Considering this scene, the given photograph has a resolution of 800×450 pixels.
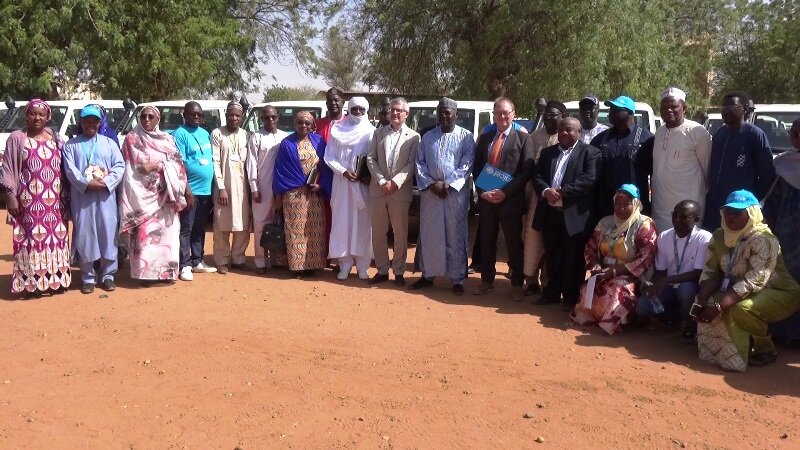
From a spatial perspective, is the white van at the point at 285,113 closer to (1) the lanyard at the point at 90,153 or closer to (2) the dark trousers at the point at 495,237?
(1) the lanyard at the point at 90,153

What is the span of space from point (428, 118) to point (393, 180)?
316 cm

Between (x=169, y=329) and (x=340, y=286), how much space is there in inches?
73.5

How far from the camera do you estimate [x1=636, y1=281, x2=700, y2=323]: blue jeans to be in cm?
550

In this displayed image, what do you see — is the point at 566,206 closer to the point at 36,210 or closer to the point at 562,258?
the point at 562,258

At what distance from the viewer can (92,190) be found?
6.66 m

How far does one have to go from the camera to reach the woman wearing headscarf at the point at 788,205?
541 cm

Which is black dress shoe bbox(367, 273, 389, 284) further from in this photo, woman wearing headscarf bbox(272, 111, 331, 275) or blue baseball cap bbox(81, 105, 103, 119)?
blue baseball cap bbox(81, 105, 103, 119)

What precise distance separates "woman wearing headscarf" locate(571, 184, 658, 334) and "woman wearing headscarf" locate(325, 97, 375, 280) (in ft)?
7.63

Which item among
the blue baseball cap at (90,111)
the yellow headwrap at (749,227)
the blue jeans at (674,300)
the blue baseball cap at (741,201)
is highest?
the blue baseball cap at (90,111)

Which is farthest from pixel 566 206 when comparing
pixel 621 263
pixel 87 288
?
pixel 87 288

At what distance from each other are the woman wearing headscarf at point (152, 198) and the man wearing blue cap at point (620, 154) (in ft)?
12.1

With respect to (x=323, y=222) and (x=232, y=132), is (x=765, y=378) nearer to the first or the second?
(x=323, y=222)

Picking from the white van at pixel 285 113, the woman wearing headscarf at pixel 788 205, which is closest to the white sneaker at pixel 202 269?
the white van at pixel 285 113

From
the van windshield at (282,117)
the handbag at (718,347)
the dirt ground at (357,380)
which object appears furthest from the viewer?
the van windshield at (282,117)
